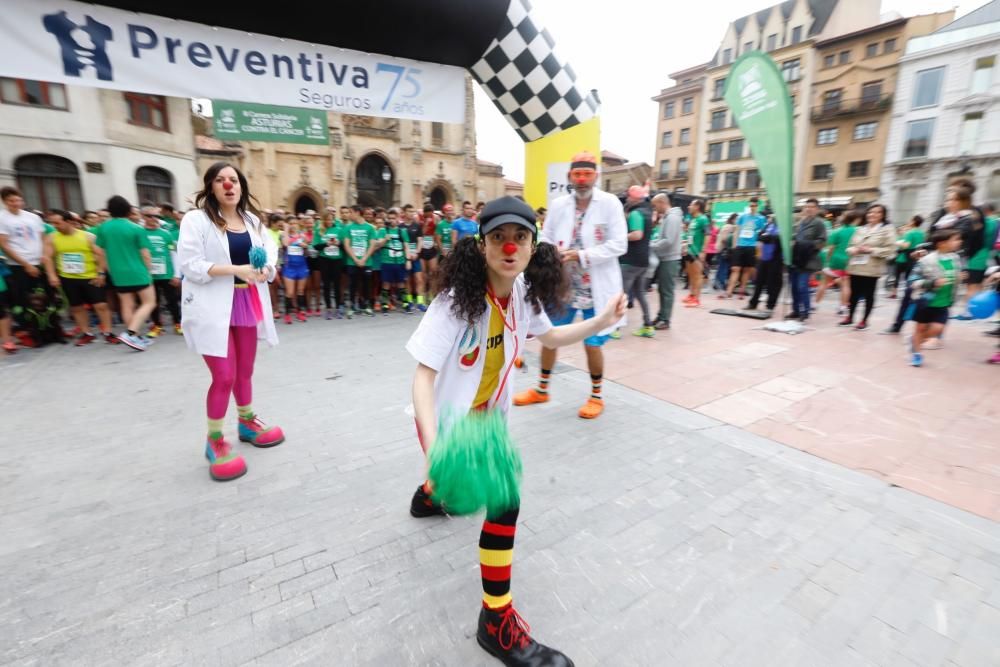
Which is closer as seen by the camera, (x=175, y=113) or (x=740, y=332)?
(x=740, y=332)

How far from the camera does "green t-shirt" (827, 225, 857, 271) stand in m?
8.01

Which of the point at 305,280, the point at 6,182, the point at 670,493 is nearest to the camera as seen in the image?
the point at 670,493

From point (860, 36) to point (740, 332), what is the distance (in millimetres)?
35758

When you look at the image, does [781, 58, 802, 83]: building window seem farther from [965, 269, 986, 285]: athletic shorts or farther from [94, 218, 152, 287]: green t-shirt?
Result: [94, 218, 152, 287]: green t-shirt

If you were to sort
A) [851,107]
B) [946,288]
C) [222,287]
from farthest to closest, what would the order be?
1. [851,107]
2. [946,288]
3. [222,287]

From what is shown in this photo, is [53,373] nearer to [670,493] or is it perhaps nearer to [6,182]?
[670,493]

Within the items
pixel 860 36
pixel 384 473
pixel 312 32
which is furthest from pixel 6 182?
pixel 860 36

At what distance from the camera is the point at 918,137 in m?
26.4

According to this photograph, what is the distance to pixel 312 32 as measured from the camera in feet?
12.9

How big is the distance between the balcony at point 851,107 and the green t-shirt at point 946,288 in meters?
32.4

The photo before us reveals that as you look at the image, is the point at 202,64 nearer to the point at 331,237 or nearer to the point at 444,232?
the point at 331,237

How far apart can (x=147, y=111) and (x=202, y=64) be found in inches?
647

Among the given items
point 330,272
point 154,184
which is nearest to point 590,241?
point 330,272

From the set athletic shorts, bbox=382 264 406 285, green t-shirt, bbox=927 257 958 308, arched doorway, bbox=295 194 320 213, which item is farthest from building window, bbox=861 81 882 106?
arched doorway, bbox=295 194 320 213
